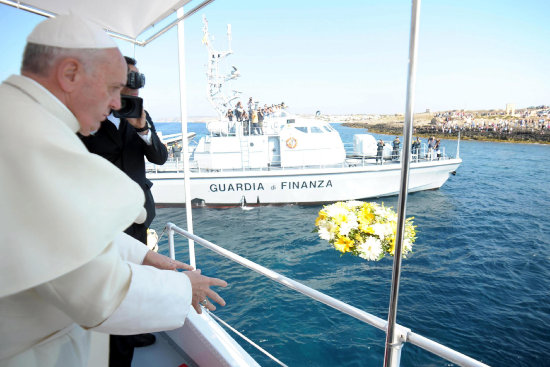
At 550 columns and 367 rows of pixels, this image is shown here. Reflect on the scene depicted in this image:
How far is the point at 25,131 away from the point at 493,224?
15005 millimetres

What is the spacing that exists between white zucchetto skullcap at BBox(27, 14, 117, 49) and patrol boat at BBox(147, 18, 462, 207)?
11723mm

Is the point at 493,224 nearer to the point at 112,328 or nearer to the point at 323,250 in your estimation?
the point at 323,250

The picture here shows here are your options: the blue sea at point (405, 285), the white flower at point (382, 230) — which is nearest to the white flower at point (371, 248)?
the white flower at point (382, 230)

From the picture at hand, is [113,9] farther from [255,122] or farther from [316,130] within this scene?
[316,130]

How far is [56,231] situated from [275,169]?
1246 cm

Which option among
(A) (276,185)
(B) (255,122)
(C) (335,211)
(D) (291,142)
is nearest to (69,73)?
(C) (335,211)

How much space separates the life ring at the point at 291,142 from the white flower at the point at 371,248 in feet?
36.0

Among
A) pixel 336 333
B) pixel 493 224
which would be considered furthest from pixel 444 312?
pixel 493 224

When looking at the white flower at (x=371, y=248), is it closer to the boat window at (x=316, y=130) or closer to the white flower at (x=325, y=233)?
the white flower at (x=325, y=233)

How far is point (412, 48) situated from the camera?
871mm

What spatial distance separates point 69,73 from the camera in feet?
2.23

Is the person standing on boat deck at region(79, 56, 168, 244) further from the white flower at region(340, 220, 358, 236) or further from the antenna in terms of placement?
the antenna

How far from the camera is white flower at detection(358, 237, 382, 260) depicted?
2.36 m

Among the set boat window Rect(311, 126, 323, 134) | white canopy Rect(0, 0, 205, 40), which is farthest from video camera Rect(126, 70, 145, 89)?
boat window Rect(311, 126, 323, 134)
